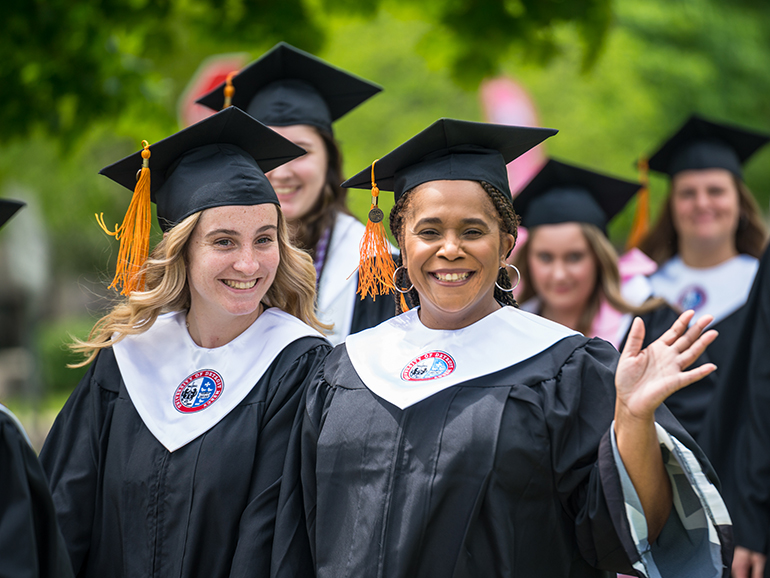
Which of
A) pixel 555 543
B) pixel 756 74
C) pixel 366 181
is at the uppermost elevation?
pixel 756 74

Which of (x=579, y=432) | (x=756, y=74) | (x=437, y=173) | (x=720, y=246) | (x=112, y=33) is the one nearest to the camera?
(x=579, y=432)

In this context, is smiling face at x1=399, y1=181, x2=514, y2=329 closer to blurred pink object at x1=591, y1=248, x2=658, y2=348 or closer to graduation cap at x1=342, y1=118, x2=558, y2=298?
graduation cap at x1=342, y1=118, x2=558, y2=298

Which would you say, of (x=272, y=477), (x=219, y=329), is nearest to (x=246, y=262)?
(x=219, y=329)

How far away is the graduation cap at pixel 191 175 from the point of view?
9.25 ft

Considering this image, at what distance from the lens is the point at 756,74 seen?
12.3m

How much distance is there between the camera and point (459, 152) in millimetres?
2598

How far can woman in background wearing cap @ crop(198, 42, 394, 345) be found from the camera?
12.8 ft

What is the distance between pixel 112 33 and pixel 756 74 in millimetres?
10051

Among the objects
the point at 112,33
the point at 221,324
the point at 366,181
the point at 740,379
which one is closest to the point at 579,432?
the point at 366,181

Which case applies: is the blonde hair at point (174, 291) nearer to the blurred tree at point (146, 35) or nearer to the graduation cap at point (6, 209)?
the graduation cap at point (6, 209)

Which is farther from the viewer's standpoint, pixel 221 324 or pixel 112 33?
pixel 112 33

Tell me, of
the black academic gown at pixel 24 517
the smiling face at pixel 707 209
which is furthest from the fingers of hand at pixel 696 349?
the smiling face at pixel 707 209

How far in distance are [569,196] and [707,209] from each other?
1.02 meters

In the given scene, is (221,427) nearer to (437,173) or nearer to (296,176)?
(437,173)
